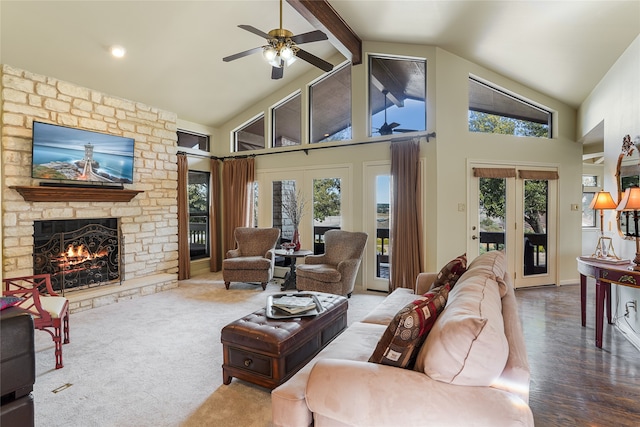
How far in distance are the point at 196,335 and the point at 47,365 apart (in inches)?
46.2

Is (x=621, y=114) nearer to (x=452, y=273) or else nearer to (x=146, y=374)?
(x=452, y=273)

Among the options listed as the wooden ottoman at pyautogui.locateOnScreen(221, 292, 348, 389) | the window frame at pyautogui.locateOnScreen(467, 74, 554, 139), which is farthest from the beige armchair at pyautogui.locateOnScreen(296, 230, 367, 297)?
the window frame at pyautogui.locateOnScreen(467, 74, 554, 139)

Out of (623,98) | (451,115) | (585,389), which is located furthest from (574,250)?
(585,389)

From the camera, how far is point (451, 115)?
4.57m

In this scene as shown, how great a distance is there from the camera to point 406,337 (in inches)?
54.8

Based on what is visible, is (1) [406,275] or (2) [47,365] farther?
(1) [406,275]

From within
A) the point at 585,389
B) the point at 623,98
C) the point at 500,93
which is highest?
the point at 500,93

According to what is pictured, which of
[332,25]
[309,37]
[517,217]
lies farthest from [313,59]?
[517,217]

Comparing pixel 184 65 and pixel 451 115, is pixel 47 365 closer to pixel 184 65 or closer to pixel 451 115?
pixel 184 65

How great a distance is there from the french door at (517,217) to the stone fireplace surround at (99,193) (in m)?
4.93

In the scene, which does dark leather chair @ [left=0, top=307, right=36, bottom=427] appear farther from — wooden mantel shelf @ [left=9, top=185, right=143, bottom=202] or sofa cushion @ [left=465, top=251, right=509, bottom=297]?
wooden mantel shelf @ [left=9, top=185, right=143, bottom=202]

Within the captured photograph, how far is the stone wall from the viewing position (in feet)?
11.9

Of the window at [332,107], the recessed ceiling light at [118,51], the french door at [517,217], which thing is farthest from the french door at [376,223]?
the recessed ceiling light at [118,51]

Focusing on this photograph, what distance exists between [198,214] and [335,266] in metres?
3.15
